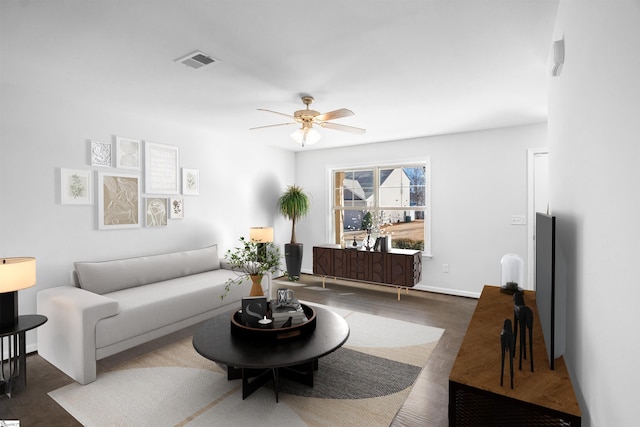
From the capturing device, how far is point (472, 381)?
1.45 metres

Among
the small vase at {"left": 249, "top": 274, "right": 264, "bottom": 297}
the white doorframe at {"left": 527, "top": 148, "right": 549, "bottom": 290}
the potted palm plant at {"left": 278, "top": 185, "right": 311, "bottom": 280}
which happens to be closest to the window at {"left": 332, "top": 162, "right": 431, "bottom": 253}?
the potted palm plant at {"left": 278, "top": 185, "right": 311, "bottom": 280}

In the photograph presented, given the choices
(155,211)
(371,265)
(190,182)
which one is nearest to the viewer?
(155,211)

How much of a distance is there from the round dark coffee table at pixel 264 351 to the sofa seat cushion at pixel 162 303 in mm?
695

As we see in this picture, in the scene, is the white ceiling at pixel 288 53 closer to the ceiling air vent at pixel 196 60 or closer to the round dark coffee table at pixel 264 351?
the ceiling air vent at pixel 196 60

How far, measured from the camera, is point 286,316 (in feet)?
8.44

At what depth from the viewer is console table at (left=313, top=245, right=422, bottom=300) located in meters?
4.72

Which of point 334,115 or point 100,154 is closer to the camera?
point 334,115

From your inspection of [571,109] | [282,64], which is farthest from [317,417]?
[282,64]

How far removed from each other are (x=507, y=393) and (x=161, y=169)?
425cm

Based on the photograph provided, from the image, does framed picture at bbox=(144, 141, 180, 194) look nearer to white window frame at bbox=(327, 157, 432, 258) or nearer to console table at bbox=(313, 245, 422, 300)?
console table at bbox=(313, 245, 422, 300)

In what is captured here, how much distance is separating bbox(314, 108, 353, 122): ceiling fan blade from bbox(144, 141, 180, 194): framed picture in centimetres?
227

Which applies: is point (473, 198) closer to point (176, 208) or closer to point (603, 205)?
point (603, 205)

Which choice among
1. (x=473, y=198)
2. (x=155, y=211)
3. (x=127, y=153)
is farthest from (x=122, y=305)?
(x=473, y=198)

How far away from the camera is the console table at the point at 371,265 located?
472 centimetres
